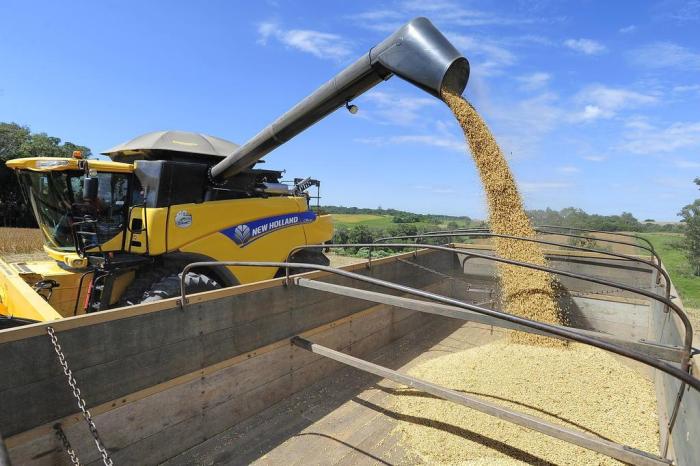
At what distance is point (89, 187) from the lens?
3535 millimetres

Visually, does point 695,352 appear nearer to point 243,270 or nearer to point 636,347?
point 636,347

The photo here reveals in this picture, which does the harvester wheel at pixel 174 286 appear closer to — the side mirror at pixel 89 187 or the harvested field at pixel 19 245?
the side mirror at pixel 89 187

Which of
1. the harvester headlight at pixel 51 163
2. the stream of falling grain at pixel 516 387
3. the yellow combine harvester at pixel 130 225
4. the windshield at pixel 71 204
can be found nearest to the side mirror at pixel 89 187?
the yellow combine harvester at pixel 130 225

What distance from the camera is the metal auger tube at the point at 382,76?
3.60m

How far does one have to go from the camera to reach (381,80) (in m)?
3.94

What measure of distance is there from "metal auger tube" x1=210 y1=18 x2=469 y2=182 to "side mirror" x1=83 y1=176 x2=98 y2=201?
121 cm

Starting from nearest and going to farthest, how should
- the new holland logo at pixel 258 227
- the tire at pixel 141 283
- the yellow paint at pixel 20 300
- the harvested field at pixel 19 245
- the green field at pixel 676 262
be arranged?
the yellow paint at pixel 20 300
the tire at pixel 141 283
the new holland logo at pixel 258 227
the harvested field at pixel 19 245
the green field at pixel 676 262

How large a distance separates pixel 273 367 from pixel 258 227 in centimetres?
206

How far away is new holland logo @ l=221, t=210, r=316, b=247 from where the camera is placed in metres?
4.67

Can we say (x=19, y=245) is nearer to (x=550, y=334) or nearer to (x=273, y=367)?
(x=273, y=367)

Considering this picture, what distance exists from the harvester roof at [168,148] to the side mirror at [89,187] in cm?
90

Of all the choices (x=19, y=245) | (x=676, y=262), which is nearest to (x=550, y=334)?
(x=19, y=245)

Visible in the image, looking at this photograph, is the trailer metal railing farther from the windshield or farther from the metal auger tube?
the windshield

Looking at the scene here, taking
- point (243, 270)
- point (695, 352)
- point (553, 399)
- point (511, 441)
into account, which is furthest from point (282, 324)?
point (695, 352)
